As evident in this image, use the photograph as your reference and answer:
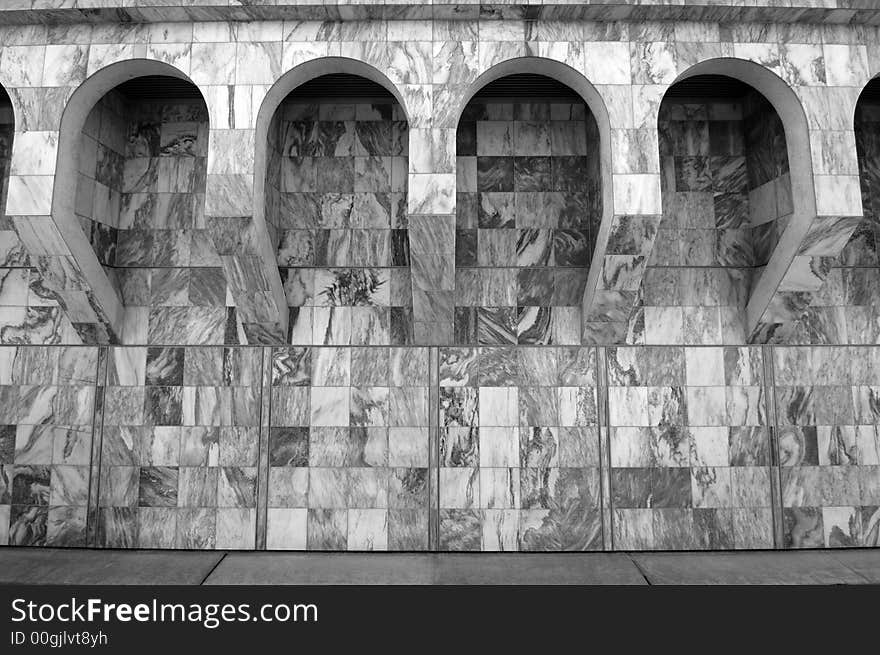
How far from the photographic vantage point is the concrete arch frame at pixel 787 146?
940cm

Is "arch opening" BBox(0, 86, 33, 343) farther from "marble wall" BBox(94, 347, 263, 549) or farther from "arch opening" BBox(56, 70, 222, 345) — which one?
"marble wall" BBox(94, 347, 263, 549)

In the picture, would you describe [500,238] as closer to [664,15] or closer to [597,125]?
[597,125]

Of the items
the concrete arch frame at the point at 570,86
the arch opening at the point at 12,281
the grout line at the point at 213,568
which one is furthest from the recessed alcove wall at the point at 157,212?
the concrete arch frame at the point at 570,86

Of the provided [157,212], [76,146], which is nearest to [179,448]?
[157,212]

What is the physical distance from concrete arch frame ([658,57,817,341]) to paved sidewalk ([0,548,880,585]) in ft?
13.7

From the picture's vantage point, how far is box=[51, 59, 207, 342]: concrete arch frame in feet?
31.0

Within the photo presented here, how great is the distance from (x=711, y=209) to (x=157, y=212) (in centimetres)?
1019

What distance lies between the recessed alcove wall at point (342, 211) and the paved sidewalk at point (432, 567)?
3706 mm

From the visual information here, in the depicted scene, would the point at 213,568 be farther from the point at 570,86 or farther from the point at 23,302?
the point at 570,86

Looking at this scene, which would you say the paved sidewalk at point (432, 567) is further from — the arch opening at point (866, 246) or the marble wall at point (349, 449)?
the arch opening at point (866, 246)

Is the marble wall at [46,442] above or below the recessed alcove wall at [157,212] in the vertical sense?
below

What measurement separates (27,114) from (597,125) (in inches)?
365

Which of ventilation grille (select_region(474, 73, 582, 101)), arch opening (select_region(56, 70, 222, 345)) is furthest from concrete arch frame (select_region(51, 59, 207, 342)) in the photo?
ventilation grille (select_region(474, 73, 582, 101))

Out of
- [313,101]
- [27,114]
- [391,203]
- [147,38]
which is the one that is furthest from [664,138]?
[27,114]
